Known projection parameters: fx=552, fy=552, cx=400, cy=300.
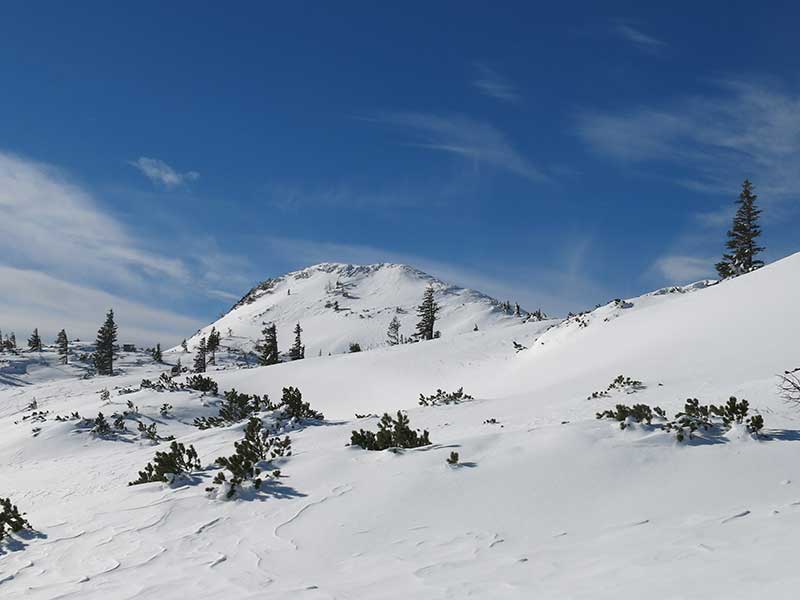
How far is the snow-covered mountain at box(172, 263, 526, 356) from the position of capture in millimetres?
119188

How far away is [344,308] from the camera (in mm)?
144625

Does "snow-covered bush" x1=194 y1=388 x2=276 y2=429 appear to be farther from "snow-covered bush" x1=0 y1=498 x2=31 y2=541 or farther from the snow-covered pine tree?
the snow-covered pine tree

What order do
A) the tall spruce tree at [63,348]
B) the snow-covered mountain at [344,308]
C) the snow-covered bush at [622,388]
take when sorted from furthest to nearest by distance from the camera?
1. the snow-covered mountain at [344,308]
2. the tall spruce tree at [63,348]
3. the snow-covered bush at [622,388]

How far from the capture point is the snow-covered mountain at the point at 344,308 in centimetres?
11919

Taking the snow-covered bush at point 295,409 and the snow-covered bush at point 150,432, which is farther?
the snow-covered bush at point 150,432

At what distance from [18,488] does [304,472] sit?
324 inches

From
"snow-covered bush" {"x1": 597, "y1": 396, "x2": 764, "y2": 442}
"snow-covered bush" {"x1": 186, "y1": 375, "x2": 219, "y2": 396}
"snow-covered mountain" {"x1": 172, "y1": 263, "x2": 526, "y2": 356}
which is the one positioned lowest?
"snow-covered bush" {"x1": 597, "y1": 396, "x2": 764, "y2": 442}

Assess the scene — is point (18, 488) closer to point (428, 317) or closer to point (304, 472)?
point (304, 472)

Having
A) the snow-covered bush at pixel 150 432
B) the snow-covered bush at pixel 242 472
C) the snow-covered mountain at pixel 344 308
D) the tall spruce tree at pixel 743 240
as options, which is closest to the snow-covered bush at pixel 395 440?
the snow-covered bush at pixel 242 472

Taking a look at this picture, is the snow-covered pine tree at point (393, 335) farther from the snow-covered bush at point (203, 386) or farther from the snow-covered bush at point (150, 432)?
the snow-covered bush at point (150, 432)

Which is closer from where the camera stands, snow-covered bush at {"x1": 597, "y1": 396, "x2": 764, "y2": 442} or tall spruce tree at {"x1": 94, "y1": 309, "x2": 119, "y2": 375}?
snow-covered bush at {"x1": 597, "y1": 396, "x2": 764, "y2": 442}

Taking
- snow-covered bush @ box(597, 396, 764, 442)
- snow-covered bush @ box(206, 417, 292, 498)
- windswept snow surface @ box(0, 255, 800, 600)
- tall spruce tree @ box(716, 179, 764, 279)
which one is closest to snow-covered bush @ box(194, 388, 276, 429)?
windswept snow surface @ box(0, 255, 800, 600)

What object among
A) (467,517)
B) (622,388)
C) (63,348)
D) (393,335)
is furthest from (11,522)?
(393,335)

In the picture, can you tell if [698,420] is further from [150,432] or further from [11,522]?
[150,432]
